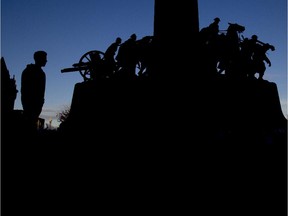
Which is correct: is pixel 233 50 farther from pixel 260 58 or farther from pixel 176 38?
pixel 176 38

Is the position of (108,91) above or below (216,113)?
above

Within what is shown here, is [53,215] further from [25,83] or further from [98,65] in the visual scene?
[98,65]

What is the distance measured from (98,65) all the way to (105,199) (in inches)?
334

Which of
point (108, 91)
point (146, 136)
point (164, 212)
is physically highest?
point (108, 91)

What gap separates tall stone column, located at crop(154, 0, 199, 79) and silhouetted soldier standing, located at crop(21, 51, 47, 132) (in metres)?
4.39

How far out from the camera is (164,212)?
296cm

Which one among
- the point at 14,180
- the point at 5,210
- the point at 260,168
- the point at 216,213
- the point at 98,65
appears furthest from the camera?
the point at 98,65

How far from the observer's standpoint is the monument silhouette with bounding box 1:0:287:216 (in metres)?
3.35

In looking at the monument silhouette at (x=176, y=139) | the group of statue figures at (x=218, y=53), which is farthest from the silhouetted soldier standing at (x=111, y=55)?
the monument silhouette at (x=176, y=139)

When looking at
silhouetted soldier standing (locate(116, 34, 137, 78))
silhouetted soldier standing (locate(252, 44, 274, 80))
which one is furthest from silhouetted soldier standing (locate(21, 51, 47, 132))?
silhouetted soldier standing (locate(252, 44, 274, 80))

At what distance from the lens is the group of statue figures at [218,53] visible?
29.1 feet

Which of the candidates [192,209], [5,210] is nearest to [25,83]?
[5,210]

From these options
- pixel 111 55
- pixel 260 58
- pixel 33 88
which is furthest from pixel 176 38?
pixel 33 88

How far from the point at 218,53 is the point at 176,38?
2031 millimetres
